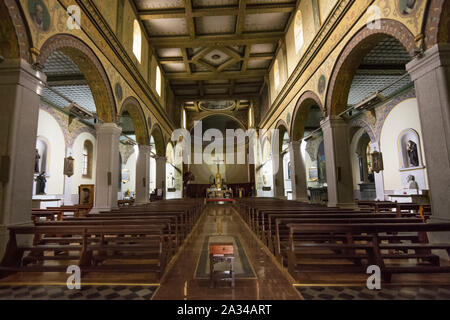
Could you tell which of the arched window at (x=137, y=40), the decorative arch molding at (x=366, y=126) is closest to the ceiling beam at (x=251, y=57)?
the arched window at (x=137, y=40)

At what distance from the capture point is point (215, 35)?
12617mm

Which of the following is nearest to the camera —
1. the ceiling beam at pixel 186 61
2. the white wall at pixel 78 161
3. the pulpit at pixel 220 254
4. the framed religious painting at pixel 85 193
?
the pulpit at pixel 220 254

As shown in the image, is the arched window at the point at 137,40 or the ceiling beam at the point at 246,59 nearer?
the arched window at the point at 137,40

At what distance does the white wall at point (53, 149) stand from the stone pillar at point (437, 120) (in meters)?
15.7

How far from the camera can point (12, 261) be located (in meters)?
3.74

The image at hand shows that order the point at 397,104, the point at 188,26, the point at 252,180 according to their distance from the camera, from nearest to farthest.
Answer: the point at 188,26
the point at 397,104
the point at 252,180

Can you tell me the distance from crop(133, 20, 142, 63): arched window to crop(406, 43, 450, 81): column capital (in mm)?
10315

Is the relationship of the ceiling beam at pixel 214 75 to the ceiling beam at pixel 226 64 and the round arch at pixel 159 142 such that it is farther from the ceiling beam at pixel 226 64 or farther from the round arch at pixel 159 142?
the round arch at pixel 159 142

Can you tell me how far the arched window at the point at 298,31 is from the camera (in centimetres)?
1050

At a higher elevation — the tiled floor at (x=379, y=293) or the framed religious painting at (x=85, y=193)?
the framed religious painting at (x=85, y=193)

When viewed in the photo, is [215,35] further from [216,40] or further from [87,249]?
[87,249]
